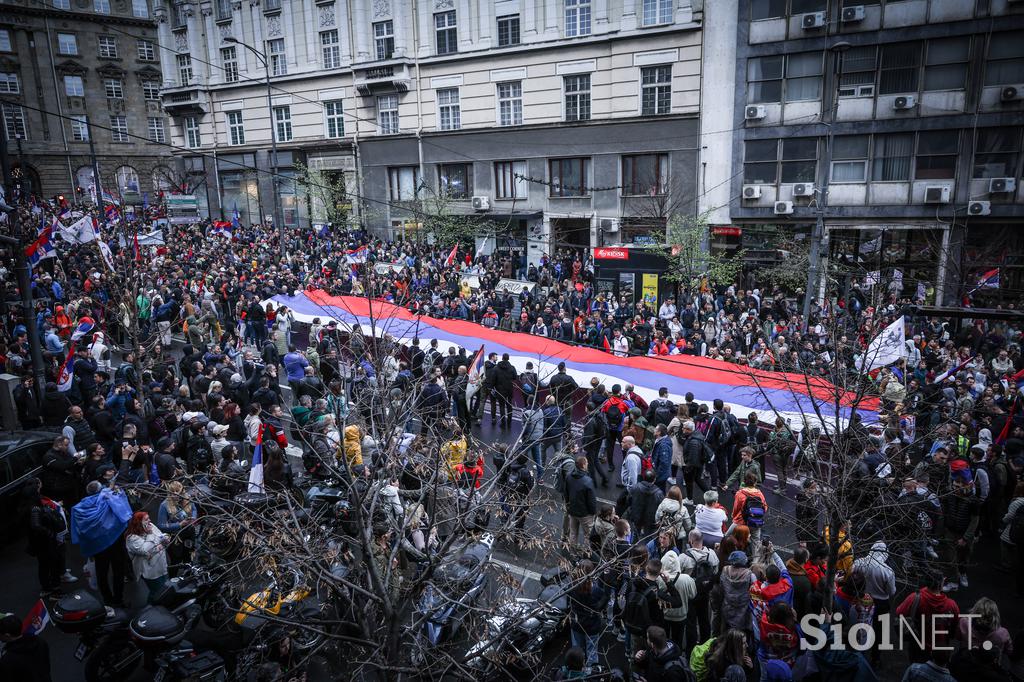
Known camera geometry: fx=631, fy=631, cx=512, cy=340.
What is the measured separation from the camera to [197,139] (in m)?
49.5

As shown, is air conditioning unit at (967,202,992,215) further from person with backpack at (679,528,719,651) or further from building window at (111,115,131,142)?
building window at (111,115,131,142)

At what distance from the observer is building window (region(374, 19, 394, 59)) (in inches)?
1509

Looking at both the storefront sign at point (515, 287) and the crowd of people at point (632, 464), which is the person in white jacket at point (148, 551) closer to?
the crowd of people at point (632, 464)

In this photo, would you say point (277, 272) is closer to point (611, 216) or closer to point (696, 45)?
point (611, 216)

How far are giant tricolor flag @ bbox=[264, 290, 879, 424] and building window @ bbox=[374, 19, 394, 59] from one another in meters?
23.6

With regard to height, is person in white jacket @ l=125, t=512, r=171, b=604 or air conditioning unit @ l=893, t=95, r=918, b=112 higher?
air conditioning unit @ l=893, t=95, r=918, b=112

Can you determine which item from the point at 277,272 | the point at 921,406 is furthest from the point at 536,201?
the point at 921,406

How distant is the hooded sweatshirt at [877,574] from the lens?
302 inches

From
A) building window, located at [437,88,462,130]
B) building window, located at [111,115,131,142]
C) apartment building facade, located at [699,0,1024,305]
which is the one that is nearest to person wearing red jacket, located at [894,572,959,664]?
apartment building facade, located at [699,0,1024,305]

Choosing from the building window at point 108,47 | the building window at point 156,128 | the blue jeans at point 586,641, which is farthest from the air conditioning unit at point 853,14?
the building window at point 108,47

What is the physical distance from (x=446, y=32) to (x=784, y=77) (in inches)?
746

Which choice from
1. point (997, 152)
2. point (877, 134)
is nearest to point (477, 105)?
point (877, 134)

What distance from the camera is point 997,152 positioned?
25.8 metres

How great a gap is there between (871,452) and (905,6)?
81.9ft
